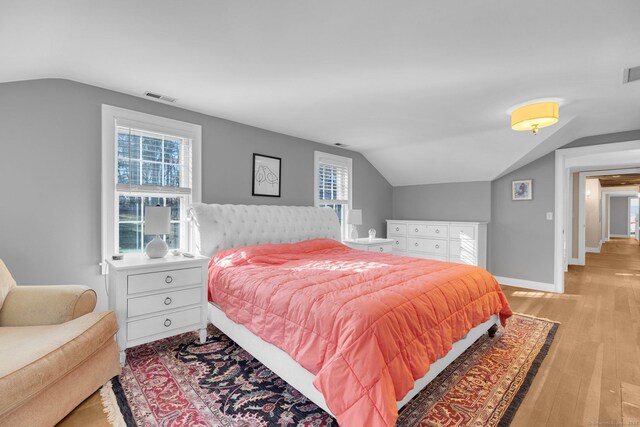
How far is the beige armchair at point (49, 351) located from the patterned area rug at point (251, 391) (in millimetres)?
238

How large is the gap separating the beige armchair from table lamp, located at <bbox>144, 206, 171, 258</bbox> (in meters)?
0.58

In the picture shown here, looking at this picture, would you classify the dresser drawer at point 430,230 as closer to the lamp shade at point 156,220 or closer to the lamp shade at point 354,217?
the lamp shade at point 354,217

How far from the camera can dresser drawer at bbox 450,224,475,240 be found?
488 cm

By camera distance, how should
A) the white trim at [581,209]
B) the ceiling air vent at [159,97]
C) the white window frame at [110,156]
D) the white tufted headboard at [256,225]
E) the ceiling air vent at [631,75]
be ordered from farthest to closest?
the white trim at [581,209]
the white tufted headboard at [256,225]
the ceiling air vent at [159,97]
the white window frame at [110,156]
the ceiling air vent at [631,75]

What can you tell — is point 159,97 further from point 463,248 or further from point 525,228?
point 525,228

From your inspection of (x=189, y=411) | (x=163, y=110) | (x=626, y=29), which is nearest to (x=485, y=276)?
(x=626, y=29)

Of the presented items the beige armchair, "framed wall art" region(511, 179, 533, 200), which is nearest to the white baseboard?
"framed wall art" region(511, 179, 533, 200)

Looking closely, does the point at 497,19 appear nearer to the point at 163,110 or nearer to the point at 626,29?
the point at 626,29

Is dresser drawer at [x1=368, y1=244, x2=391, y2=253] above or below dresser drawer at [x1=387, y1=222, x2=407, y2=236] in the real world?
below

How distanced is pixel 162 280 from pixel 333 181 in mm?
3270

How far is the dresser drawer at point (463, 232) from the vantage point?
4.88m

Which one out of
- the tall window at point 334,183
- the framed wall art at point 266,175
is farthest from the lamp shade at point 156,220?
the tall window at point 334,183

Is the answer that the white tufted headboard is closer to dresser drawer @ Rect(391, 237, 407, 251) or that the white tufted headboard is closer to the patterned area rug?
the patterned area rug

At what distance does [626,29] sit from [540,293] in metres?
3.77
